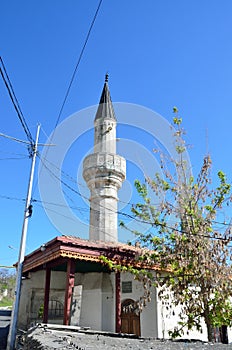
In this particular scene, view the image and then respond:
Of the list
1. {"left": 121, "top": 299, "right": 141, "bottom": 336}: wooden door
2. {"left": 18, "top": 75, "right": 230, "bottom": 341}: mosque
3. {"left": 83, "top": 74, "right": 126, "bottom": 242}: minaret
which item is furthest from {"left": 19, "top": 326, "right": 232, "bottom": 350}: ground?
{"left": 83, "top": 74, "right": 126, "bottom": 242}: minaret

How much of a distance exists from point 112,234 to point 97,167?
12.0 ft

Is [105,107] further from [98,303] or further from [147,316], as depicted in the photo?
[147,316]

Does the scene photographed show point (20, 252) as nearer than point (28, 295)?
Yes

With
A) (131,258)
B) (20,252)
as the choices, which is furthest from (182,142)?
(20,252)

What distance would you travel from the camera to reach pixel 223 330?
38.2 feet

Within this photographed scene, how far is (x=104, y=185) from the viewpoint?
1684 cm

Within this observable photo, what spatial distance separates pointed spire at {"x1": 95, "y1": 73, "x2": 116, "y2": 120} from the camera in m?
19.8

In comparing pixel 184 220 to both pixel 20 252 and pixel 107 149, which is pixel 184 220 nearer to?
pixel 20 252

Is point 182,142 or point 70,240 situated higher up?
point 182,142

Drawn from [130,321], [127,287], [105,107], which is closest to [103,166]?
[105,107]

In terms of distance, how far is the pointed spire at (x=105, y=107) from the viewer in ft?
65.1

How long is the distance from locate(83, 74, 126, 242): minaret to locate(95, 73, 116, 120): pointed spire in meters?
1.86

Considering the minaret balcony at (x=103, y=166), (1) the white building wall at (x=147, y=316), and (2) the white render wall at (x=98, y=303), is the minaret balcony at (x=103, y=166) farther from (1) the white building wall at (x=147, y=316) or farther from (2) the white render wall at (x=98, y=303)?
(1) the white building wall at (x=147, y=316)

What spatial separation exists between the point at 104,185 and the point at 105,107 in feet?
20.3
